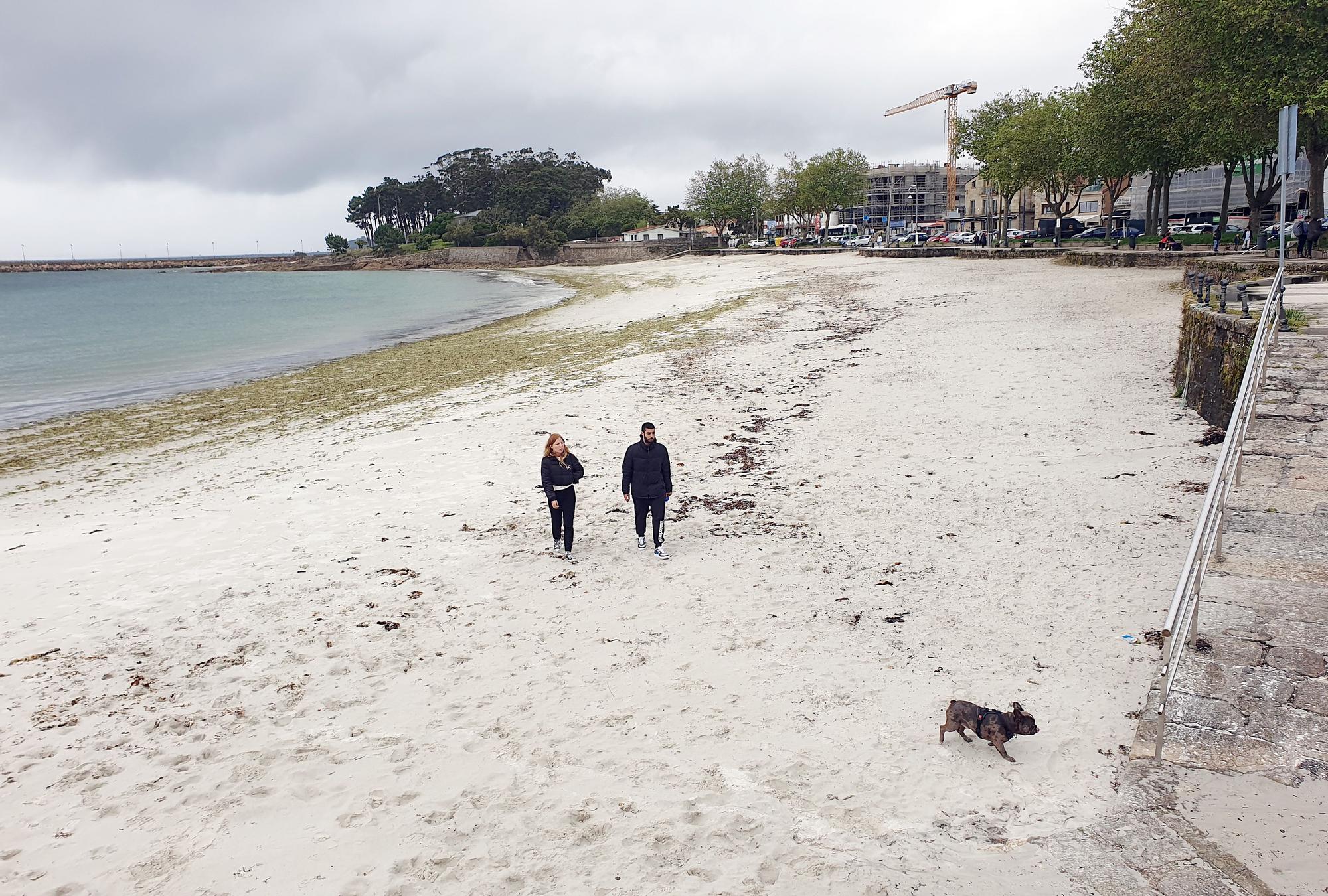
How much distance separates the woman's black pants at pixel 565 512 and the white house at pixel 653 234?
333 feet

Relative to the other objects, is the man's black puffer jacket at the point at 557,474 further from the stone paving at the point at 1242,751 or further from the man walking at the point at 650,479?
the stone paving at the point at 1242,751

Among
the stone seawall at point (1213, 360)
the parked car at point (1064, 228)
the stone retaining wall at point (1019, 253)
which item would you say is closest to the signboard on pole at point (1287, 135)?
the stone seawall at point (1213, 360)

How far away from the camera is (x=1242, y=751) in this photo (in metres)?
4.69

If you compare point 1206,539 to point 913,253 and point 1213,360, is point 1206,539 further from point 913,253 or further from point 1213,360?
point 913,253

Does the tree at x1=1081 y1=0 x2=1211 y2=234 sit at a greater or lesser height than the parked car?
greater

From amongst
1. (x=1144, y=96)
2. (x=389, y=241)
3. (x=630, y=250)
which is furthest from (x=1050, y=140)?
(x=389, y=241)

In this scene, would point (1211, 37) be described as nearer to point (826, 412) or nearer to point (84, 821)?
point (826, 412)

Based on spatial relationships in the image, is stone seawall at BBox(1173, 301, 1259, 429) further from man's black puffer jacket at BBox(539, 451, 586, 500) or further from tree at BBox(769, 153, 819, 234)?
tree at BBox(769, 153, 819, 234)

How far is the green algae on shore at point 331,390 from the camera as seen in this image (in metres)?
17.4

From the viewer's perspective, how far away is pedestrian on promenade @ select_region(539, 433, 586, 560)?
9234 mm

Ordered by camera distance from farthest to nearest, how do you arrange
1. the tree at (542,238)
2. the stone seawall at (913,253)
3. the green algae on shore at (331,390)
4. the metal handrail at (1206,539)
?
the tree at (542,238) < the stone seawall at (913,253) < the green algae on shore at (331,390) < the metal handrail at (1206,539)

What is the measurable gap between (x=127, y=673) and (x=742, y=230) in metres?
123

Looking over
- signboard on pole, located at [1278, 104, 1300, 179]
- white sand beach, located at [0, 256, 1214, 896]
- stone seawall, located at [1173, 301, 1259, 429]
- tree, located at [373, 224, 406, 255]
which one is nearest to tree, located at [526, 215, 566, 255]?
tree, located at [373, 224, 406, 255]

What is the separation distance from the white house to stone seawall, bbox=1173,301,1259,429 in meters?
97.9
